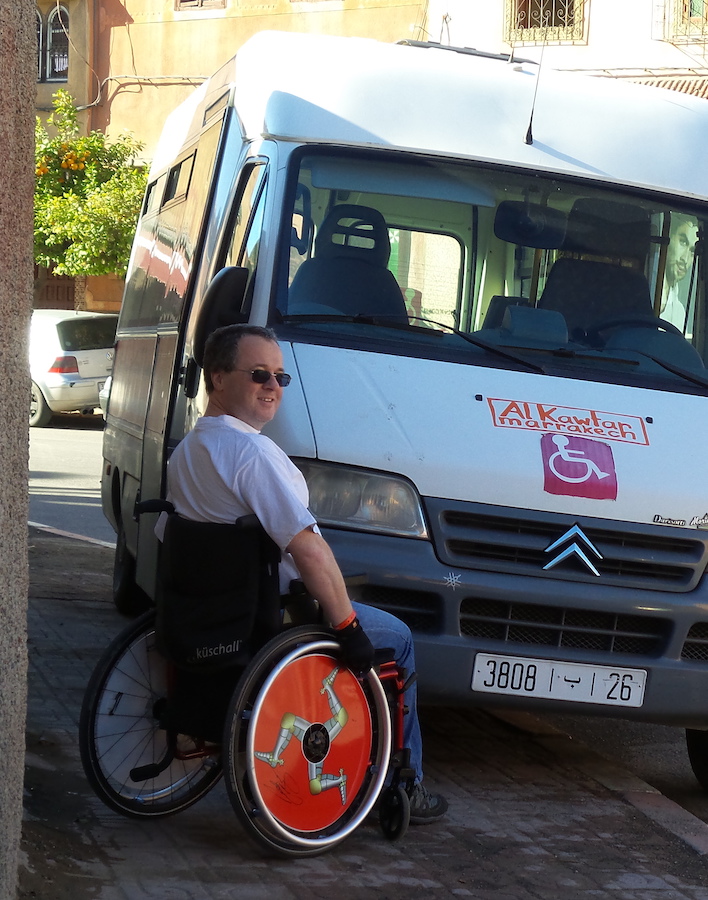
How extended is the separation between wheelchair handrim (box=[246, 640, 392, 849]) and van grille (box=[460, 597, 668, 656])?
624 mm

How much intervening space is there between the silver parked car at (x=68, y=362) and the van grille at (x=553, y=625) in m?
17.5

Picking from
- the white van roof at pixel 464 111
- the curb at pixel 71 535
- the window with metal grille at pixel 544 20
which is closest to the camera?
the white van roof at pixel 464 111

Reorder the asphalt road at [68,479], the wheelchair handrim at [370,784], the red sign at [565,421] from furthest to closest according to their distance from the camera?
the asphalt road at [68,479] → the red sign at [565,421] → the wheelchair handrim at [370,784]

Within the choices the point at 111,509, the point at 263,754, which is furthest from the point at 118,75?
the point at 263,754

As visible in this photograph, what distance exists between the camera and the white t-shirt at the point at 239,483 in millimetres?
4094

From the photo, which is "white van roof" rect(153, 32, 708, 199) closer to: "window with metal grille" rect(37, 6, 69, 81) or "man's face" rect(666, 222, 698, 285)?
"man's face" rect(666, 222, 698, 285)

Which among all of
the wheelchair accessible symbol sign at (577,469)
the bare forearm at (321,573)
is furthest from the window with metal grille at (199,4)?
the bare forearm at (321,573)

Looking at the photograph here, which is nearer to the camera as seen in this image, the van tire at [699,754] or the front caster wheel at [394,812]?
the front caster wheel at [394,812]

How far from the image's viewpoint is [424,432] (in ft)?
15.9

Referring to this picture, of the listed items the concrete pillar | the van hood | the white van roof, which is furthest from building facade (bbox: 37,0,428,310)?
the concrete pillar

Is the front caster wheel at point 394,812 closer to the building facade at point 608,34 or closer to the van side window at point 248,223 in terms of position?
the van side window at point 248,223

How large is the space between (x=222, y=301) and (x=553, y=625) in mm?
1608

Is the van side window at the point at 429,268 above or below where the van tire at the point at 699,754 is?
above

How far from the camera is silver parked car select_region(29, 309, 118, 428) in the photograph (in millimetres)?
21906
